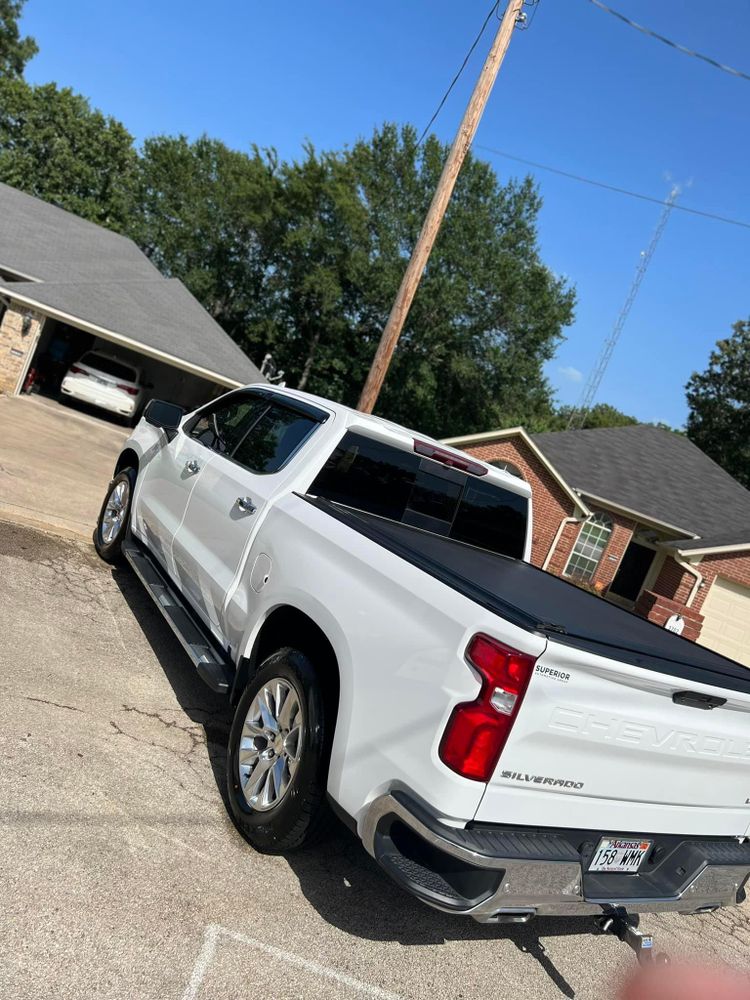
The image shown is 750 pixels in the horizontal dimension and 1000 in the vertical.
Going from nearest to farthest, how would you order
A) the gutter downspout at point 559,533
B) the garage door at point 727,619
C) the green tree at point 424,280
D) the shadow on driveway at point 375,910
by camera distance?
the shadow on driveway at point 375,910 → the garage door at point 727,619 → the gutter downspout at point 559,533 → the green tree at point 424,280

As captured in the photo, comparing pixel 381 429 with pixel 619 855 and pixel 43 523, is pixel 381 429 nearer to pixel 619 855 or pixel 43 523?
pixel 619 855

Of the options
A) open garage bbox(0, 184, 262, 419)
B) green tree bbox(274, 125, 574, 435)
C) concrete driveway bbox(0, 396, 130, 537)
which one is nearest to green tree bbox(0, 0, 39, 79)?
green tree bbox(274, 125, 574, 435)

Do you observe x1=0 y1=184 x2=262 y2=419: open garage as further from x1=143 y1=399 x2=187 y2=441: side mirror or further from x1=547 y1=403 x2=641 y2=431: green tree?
x1=547 y1=403 x2=641 y2=431: green tree

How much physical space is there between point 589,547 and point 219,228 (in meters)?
26.5

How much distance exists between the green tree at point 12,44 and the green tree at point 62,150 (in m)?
6.58

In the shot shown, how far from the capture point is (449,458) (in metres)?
4.89

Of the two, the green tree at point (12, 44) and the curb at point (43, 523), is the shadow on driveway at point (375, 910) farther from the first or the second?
the green tree at point (12, 44)

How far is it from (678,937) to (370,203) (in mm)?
38846

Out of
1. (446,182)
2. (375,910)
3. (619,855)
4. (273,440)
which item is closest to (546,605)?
(619,855)

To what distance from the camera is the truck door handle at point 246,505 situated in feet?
14.8

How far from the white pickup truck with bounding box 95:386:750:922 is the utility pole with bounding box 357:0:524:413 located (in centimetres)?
576

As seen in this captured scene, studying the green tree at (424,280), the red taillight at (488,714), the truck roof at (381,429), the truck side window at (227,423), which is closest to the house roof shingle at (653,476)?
the green tree at (424,280)

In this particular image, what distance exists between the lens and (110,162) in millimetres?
47562

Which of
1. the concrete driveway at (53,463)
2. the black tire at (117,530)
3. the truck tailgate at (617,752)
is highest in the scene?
the truck tailgate at (617,752)
